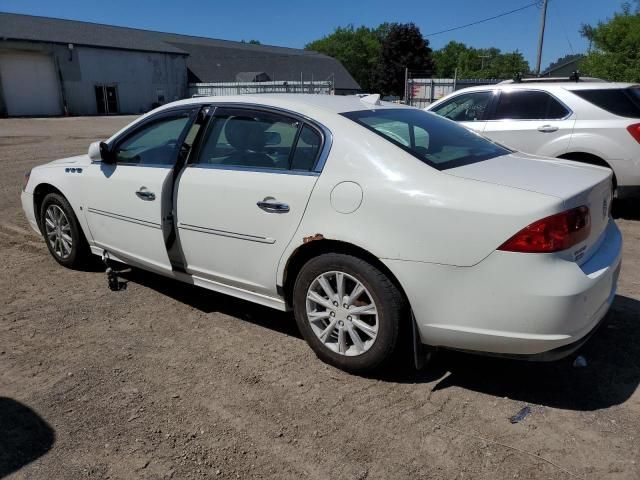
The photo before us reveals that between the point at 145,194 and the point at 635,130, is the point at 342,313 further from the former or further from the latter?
the point at 635,130

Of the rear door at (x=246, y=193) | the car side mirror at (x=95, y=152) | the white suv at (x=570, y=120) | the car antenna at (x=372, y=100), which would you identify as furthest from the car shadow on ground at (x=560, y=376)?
the white suv at (x=570, y=120)

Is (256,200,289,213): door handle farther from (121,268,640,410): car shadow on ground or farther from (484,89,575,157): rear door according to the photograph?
(484,89,575,157): rear door

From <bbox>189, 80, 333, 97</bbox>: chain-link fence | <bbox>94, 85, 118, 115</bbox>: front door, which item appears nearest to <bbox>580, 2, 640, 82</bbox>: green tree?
<bbox>189, 80, 333, 97</bbox>: chain-link fence

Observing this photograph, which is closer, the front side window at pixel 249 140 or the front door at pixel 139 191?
the front side window at pixel 249 140

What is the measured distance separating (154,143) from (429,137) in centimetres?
213

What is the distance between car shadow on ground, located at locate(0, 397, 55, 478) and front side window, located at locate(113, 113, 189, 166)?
1.88 metres

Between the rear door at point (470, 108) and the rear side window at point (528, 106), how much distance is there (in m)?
0.19

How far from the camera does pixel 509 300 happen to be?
2590 millimetres

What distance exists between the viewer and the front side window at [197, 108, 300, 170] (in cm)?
341

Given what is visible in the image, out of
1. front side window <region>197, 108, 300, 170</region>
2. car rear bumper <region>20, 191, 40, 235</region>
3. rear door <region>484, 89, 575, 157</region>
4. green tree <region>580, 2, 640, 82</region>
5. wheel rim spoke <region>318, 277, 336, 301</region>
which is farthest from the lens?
green tree <region>580, 2, 640, 82</region>

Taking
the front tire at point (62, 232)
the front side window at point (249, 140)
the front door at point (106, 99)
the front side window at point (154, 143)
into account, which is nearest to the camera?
the front side window at point (249, 140)

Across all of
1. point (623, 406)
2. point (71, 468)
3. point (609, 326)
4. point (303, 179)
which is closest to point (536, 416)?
point (623, 406)

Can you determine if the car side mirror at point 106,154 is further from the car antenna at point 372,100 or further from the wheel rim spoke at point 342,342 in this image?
the wheel rim spoke at point 342,342

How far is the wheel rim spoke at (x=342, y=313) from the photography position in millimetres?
3066
